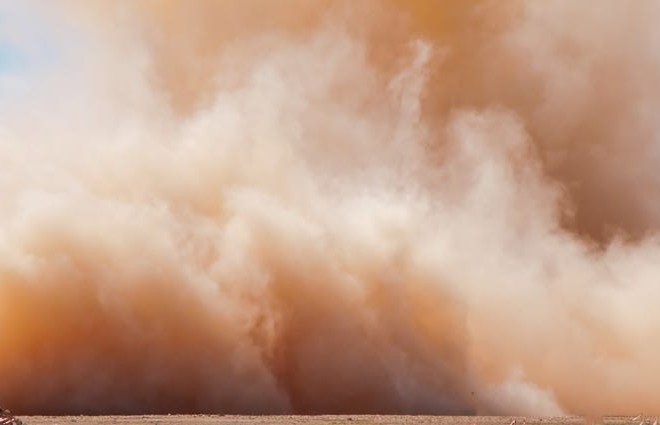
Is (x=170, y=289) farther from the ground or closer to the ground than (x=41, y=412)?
farther from the ground

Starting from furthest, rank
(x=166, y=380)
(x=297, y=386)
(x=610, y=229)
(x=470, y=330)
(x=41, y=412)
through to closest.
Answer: (x=610, y=229)
(x=470, y=330)
(x=297, y=386)
(x=166, y=380)
(x=41, y=412)

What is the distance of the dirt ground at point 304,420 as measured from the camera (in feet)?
94.1

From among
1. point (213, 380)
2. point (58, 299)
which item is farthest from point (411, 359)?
point (58, 299)

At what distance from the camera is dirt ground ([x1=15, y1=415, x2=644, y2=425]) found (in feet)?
94.1

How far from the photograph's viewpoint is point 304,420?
98.9 ft

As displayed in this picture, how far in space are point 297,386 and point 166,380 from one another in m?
4.17

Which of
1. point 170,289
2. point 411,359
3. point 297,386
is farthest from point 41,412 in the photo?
point 411,359

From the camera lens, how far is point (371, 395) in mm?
35344

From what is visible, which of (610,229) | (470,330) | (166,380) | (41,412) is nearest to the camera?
(41,412)

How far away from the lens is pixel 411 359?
119 feet

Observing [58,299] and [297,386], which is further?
[297,386]

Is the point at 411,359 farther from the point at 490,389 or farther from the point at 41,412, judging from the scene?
the point at 41,412

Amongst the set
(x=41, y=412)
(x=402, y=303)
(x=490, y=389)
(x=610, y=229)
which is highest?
(x=610, y=229)

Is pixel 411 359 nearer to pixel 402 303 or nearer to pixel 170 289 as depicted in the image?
pixel 402 303
